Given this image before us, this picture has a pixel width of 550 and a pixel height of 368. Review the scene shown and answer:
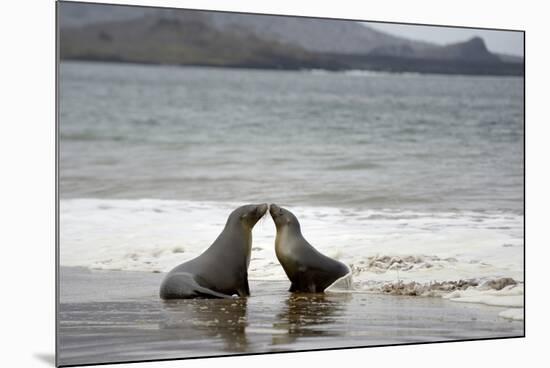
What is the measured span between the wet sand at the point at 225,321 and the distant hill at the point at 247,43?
4.60 ft

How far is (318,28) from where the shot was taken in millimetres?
8594

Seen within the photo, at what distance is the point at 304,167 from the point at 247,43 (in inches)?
35.0

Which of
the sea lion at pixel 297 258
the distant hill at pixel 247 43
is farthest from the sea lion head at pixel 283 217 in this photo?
the distant hill at pixel 247 43

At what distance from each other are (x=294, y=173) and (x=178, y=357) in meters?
1.49

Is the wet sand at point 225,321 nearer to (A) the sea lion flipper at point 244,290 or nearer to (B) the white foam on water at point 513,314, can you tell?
(A) the sea lion flipper at point 244,290

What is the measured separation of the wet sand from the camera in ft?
25.4

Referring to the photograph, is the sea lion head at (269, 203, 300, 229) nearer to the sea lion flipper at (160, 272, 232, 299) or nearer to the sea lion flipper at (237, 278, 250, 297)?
the sea lion flipper at (237, 278, 250, 297)

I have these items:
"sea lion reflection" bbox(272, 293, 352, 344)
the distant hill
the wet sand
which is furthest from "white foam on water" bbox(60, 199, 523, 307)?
the distant hill

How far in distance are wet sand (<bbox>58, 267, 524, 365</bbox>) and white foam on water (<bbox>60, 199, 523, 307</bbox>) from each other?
0.12 m

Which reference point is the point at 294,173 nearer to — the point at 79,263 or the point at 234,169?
the point at 234,169

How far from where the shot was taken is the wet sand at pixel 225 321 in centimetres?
773

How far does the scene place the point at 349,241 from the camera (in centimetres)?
856

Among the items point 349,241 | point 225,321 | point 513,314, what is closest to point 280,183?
point 349,241

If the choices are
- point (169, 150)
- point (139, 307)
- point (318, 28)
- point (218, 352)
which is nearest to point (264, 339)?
point (218, 352)
